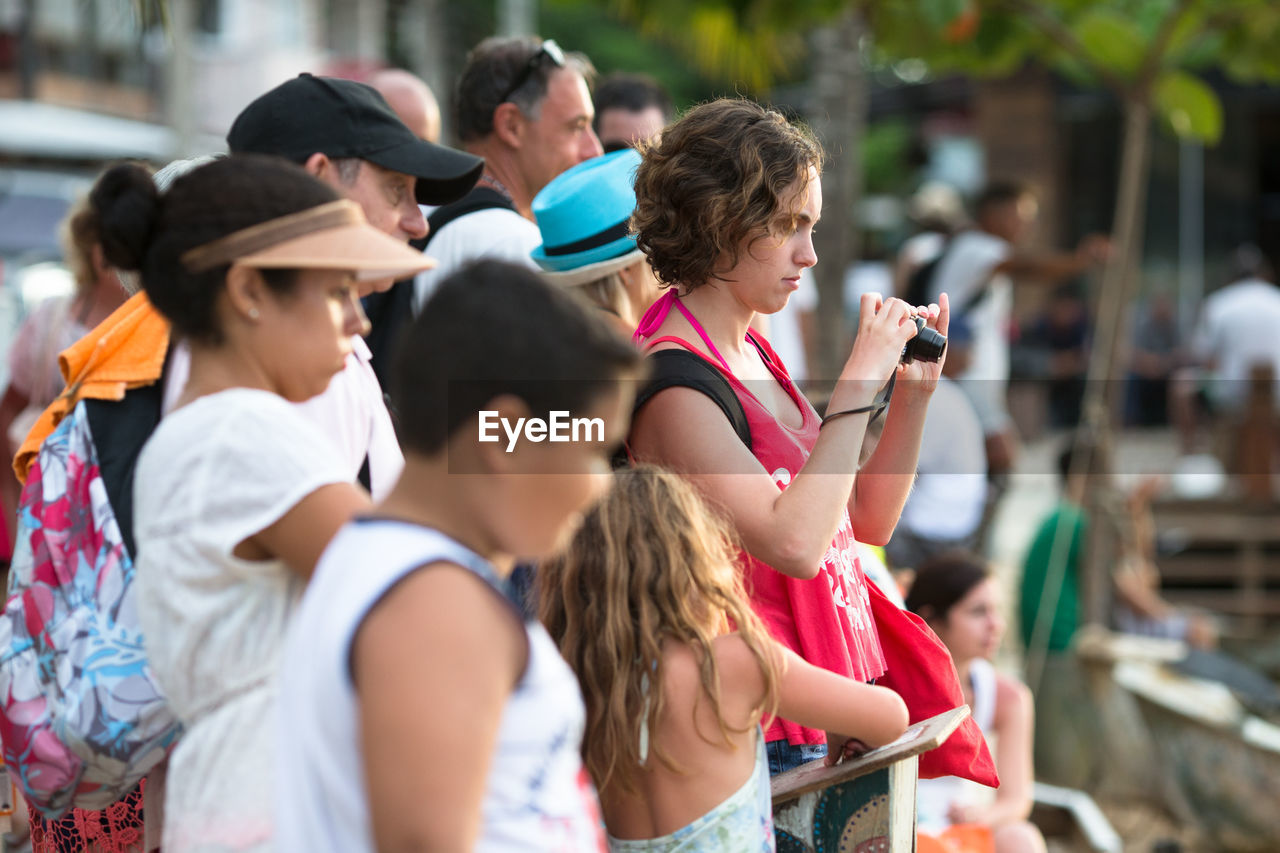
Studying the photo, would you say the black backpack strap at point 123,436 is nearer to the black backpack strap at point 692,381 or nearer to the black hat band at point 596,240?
the black backpack strap at point 692,381

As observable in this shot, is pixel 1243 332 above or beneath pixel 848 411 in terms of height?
beneath

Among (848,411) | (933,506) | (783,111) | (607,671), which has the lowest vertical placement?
(933,506)

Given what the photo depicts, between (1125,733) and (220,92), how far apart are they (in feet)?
52.4

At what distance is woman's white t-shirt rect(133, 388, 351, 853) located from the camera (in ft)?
4.91

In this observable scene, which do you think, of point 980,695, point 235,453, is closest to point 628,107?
point 980,695

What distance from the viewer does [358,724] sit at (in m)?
1.25

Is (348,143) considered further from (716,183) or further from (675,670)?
(675,670)

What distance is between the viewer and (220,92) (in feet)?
62.0

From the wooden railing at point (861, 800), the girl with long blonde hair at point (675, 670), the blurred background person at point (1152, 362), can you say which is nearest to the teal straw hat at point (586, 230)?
the girl with long blonde hair at point (675, 670)

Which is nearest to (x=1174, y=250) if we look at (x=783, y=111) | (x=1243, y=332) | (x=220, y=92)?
(x=1243, y=332)

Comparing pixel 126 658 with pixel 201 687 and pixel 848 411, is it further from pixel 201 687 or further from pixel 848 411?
pixel 848 411

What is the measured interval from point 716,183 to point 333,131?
614 millimetres

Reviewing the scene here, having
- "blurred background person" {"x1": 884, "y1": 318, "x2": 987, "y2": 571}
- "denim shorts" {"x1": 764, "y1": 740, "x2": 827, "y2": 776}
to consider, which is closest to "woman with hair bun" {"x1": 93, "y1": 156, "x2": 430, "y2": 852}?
"denim shorts" {"x1": 764, "y1": 740, "x2": 827, "y2": 776}

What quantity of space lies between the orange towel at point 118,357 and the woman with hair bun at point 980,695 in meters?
2.57
